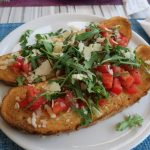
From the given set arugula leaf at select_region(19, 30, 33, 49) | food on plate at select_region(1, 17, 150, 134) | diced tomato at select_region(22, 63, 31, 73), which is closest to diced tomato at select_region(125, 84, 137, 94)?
food on plate at select_region(1, 17, 150, 134)

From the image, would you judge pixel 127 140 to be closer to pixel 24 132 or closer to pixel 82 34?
pixel 24 132

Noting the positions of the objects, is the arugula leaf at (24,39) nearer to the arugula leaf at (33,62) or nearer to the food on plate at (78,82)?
the food on plate at (78,82)

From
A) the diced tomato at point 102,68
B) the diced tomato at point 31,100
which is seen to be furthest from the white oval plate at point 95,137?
the diced tomato at point 102,68

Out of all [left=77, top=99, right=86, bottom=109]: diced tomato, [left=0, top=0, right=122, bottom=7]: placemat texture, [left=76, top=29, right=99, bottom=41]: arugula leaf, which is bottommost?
[left=0, top=0, right=122, bottom=7]: placemat texture

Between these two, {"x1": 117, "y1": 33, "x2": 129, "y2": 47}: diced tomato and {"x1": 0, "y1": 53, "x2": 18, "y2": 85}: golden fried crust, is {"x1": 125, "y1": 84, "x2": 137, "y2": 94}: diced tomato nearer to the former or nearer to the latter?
{"x1": 117, "y1": 33, "x2": 129, "y2": 47}: diced tomato

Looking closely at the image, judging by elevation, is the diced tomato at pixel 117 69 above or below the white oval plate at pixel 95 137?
above
